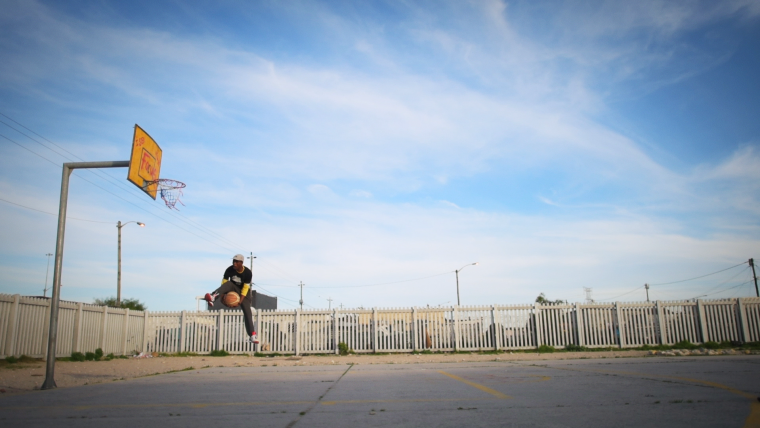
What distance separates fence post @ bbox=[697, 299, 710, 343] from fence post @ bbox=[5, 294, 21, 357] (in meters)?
23.4

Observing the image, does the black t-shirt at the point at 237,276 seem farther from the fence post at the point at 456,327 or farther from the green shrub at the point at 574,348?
the green shrub at the point at 574,348

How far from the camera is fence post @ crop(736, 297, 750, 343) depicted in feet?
64.4

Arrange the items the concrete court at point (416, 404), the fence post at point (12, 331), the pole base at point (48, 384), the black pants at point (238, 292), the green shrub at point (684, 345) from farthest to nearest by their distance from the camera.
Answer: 1. the green shrub at point (684, 345)
2. the fence post at point (12, 331)
3. the black pants at point (238, 292)
4. the pole base at point (48, 384)
5. the concrete court at point (416, 404)

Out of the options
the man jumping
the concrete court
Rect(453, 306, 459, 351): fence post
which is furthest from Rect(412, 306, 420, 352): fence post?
the concrete court

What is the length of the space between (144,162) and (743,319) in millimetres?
A: 21896

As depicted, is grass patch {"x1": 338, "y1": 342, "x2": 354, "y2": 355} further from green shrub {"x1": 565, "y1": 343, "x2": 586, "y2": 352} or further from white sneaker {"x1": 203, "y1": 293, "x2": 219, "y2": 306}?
white sneaker {"x1": 203, "y1": 293, "x2": 219, "y2": 306}

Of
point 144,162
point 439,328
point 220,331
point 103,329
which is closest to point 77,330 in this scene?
point 103,329

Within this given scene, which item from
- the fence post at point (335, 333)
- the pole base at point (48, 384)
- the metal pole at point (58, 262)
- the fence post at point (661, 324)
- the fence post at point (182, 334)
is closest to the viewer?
the pole base at point (48, 384)

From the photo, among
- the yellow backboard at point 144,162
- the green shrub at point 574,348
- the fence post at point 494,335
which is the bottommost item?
the green shrub at point 574,348

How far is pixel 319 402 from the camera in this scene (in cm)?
500

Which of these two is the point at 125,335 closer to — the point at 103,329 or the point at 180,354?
the point at 103,329

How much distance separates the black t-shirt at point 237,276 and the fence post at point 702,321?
18677mm

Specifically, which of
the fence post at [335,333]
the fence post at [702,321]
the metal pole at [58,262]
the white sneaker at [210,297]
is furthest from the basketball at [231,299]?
the fence post at [702,321]

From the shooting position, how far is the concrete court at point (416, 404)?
12.5 ft
